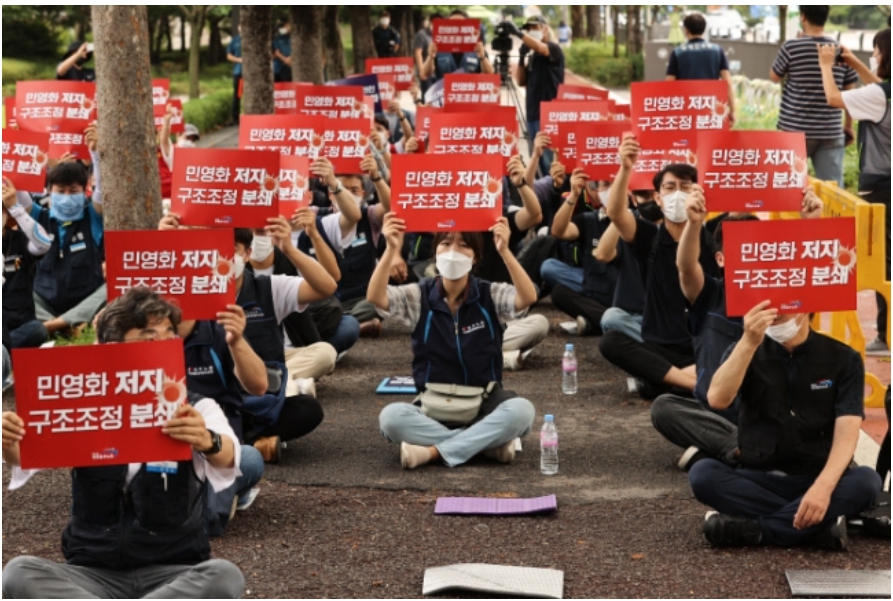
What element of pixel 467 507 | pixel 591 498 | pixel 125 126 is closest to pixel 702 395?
pixel 591 498

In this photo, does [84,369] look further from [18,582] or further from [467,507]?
[467,507]

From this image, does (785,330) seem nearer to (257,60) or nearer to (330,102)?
(330,102)

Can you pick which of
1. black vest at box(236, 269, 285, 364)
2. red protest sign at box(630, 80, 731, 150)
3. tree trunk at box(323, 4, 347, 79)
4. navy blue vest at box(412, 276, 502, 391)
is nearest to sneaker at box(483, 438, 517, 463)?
navy blue vest at box(412, 276, 502, 391)

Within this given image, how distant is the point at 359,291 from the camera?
12.1m

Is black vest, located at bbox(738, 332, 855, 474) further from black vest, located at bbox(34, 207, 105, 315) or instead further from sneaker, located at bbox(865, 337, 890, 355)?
black vest, located at bbox(34, 207, 105, 315)

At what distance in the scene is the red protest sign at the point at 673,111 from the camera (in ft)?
37.7

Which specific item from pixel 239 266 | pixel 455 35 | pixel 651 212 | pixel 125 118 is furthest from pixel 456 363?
pixel 455 35

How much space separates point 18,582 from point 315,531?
6.86 ft

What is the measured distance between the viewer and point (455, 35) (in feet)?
74.4

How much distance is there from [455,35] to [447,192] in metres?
14.3

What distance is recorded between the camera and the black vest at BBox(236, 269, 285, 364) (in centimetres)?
817

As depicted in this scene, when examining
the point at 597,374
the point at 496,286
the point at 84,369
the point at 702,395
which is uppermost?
the point at 84,369

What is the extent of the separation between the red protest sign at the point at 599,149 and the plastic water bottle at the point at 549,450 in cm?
372

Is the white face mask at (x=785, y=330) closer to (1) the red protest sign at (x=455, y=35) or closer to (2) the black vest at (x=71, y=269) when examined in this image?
(2) the black vest at (x=71, y=269)
